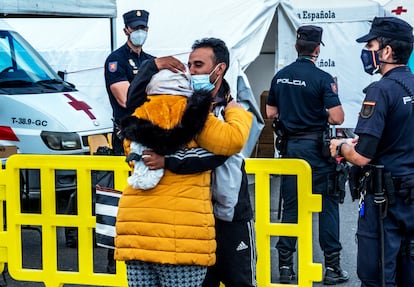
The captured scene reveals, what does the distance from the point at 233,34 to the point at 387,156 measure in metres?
5.31

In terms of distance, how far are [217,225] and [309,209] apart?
103cm

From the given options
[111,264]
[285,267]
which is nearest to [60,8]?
[111,264]

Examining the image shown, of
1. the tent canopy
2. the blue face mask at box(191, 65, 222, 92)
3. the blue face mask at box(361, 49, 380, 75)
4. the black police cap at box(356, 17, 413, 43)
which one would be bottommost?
the blue face mask at box(191, 65, 222, 92)

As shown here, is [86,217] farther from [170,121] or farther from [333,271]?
[333,271]

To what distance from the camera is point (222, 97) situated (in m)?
3.40

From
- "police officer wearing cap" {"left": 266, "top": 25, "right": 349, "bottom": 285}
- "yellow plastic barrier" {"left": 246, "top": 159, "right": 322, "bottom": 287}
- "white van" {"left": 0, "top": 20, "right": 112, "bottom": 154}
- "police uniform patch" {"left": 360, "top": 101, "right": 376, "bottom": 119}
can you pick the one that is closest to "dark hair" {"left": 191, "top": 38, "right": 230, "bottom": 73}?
"police uniform patch" {"left": 360, "top": 101, "right": 376, "bottom": 119}

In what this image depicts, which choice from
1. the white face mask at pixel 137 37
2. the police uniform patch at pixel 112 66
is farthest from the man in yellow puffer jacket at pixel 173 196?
the white face mask at pixel 137 37

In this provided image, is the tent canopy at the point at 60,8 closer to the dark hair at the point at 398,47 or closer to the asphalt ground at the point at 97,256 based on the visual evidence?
the asphalt ground at the point at 97,256

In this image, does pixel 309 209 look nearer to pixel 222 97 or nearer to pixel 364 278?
pixel 364 278

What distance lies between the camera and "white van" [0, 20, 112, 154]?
682cm

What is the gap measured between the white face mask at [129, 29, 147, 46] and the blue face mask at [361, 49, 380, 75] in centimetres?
248

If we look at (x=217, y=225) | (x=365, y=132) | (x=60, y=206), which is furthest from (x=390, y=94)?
(x=60, y=206)

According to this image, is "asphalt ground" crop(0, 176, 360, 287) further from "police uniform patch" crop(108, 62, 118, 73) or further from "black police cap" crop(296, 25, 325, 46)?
"black police cap" crop(296, 25, 325, 46)

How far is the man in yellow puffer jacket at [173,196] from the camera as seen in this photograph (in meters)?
3.07
